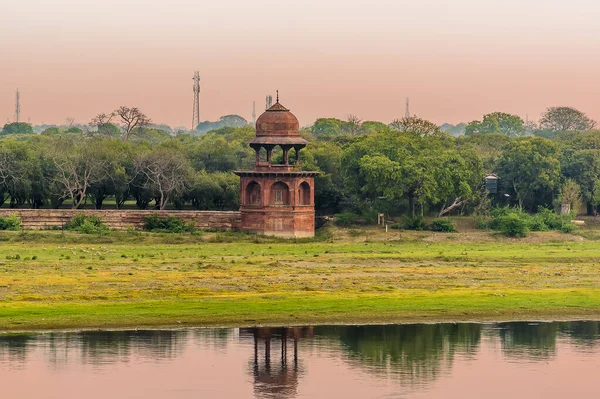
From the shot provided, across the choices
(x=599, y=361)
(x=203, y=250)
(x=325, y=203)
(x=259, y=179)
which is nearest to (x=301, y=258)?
(x=203, y=250)

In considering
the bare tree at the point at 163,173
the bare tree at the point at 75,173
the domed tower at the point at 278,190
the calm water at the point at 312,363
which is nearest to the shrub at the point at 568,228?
the domed tower at the point at 278,190

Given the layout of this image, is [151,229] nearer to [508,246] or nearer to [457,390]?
[508,246]

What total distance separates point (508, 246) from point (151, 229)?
24116mm

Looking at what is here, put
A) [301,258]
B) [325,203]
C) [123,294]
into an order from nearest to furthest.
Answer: [123,294] → [301,258] → [325,203]

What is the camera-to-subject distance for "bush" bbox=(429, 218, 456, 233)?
91.3 metres

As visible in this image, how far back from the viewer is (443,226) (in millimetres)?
91375

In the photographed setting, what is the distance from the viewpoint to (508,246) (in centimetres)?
8531

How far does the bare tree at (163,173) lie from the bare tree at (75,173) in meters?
3.10

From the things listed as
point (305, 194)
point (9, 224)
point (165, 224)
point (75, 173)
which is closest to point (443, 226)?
point (305, 194)

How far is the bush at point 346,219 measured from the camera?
93.2 m

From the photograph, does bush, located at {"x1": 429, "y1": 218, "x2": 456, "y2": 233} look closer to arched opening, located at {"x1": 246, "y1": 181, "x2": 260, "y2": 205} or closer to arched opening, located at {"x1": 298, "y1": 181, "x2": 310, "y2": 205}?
arched opening, located at {"x1": 298, "y1": 181, "x2": 310, "y2": 205}

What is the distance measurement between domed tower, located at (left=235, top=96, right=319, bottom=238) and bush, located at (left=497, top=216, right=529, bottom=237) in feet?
44.3

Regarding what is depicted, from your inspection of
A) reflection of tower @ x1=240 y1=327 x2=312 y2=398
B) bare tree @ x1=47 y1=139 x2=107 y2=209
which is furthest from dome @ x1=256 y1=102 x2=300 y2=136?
reflection of tower @ x1=240 y1=327 x2=312 y2=398

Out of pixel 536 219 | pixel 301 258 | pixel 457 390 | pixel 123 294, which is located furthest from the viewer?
pixel 536 219
